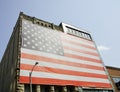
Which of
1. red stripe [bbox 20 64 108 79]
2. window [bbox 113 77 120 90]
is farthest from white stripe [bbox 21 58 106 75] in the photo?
window [bbox 113 77 120 90]

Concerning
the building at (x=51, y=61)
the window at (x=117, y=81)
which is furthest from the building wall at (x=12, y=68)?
the window at (x=117, y=81)

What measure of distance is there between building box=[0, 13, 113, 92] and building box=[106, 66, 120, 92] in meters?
3.29

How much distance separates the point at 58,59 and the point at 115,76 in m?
18.0

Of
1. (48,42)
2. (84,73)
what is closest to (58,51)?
(48,42)

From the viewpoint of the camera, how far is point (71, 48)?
29797 mm

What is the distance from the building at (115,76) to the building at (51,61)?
329cm

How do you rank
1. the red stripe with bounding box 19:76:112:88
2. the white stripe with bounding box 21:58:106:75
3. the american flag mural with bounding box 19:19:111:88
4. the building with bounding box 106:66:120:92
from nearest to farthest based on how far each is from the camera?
1. the red stripe with bounding box 19:76:112:88
2. the white stripe with bounding box 21:58:106:75
3. the american flag mural with bounding box 19:19:111:88
4. the building with bounding box 106:66:120:92

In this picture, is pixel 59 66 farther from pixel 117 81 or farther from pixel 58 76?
pixel 117 81

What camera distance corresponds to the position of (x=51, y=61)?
79.6 ft

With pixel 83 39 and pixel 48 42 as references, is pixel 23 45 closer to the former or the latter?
pixel 48 42

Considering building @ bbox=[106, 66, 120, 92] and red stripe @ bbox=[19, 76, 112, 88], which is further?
building @ bbox=[106, 66, 120, 92]

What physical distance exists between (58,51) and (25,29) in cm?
729

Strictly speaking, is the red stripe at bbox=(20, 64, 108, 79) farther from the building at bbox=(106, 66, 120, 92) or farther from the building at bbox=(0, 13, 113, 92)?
the building at bbox=(106, 66, 120, 92)

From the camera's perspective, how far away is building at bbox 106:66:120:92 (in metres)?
33.0
